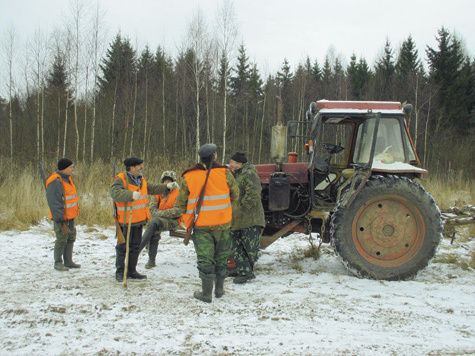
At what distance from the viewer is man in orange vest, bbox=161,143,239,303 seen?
3.75 m

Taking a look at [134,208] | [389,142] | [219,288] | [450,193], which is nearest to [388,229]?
[389,142]

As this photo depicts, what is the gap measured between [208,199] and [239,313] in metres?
1.21

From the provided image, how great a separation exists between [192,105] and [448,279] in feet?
71.4

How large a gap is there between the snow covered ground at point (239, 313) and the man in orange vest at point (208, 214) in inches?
12.0

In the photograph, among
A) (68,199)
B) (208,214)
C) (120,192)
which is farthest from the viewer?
(68,199)

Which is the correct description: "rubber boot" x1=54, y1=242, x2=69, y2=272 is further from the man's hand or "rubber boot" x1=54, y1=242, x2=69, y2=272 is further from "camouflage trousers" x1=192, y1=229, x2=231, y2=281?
"camouflage trousers" x1=192, y1=229, x2=231, y2=281

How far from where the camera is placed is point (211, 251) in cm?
379

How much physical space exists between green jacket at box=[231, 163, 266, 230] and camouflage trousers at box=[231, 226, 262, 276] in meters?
0.11

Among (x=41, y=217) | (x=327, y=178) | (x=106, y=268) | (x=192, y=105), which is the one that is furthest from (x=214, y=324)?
(x=192, y=105)

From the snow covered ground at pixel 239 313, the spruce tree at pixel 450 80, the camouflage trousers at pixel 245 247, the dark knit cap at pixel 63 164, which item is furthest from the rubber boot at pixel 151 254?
the spruce tree at pixel 450 80

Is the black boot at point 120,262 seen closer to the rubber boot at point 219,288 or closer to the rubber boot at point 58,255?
the rubber boot at point 58,255

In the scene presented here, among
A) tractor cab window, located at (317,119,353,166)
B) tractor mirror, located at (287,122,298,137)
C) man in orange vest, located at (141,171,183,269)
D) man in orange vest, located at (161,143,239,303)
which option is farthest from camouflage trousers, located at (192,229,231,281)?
tractor cab window, located at (317,119,353,166)

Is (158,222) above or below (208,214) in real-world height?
below

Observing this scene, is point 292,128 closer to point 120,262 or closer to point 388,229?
point 388,229
